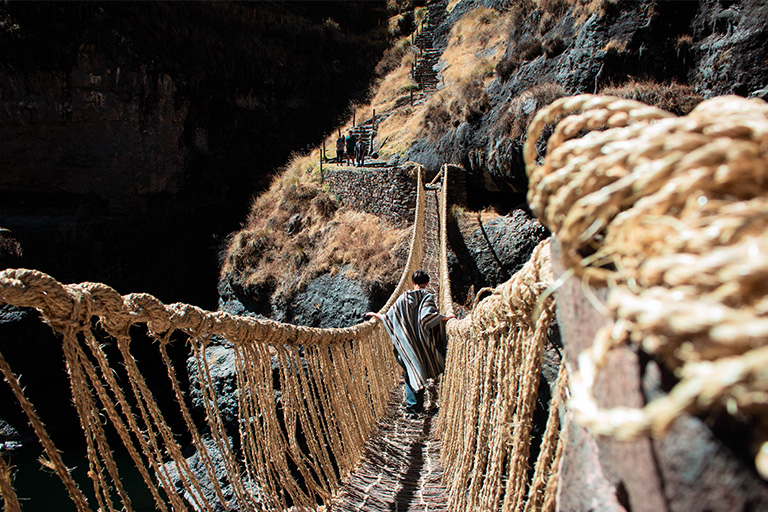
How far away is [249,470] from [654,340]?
62.1 inches

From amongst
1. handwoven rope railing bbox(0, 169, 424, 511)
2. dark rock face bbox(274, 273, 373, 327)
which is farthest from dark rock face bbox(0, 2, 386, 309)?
handwoven rope railing bbox(0, 169, 424, 511)

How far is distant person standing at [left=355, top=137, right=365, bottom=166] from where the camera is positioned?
12227 mm

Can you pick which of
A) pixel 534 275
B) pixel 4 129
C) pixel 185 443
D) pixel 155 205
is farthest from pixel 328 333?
pixel 4 129

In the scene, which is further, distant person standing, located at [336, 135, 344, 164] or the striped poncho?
distant person standing, located at [336, 135, 344, 164]

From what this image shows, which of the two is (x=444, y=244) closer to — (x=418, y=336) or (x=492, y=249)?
(x=492, y=249)

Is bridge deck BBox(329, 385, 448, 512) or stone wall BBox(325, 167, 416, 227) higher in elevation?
stone wall BBox(325, 167, 416, 227)

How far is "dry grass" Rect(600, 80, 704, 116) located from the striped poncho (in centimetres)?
542

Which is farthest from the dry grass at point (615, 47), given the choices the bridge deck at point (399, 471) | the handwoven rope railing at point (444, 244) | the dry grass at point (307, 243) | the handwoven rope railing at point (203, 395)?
the handwoven rope railing at point (203, 395)

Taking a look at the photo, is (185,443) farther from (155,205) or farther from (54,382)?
(155,205)

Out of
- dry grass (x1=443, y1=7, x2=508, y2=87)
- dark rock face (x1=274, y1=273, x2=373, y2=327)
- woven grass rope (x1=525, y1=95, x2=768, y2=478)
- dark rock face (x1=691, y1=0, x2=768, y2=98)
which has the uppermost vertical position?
dry grass (x1=443, y1=7, x2=508, y2=87)

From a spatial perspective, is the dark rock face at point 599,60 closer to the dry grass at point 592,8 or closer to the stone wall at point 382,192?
the dry grass at point 592,8

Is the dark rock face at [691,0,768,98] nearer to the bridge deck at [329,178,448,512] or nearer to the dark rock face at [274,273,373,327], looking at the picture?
the bridge deck at [329,178,448,512]

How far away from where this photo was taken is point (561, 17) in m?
9.38

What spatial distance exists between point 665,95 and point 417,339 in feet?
20.0
